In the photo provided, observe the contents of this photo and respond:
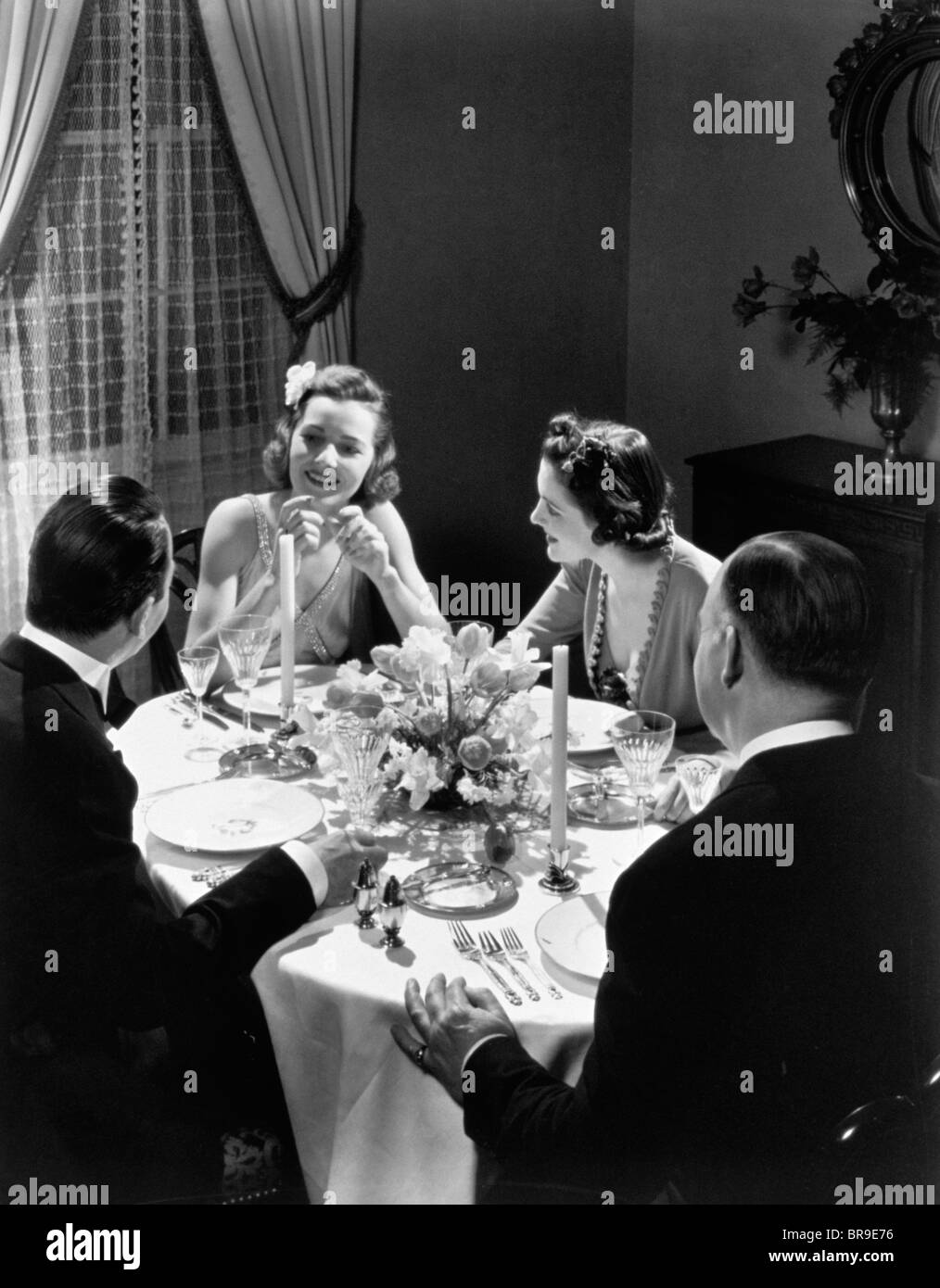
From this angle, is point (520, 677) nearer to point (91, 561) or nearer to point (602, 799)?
point (602, 799)

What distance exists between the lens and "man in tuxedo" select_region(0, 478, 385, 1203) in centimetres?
161

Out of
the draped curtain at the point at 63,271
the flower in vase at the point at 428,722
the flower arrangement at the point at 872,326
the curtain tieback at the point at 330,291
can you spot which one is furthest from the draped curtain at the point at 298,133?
the flower in vase at the point at 428,722

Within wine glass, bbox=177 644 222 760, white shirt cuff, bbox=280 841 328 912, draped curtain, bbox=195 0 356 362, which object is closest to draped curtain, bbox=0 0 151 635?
draped curtain, bbox=195 0 356 362

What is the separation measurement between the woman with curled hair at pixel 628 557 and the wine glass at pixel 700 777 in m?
0.68

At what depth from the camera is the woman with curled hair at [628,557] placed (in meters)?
2.61

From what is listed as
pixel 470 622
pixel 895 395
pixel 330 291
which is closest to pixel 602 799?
pixel 470 622

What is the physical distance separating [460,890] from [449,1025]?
0.29m

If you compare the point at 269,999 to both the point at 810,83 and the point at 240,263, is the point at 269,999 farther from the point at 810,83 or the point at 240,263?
the point at 810,83

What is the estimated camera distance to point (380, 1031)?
63.4 inches

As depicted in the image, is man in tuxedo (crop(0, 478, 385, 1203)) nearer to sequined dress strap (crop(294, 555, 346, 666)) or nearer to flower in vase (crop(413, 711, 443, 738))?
flower in vase (crop(413, 711, 443, 738))

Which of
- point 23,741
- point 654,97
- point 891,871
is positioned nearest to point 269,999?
point 23,741

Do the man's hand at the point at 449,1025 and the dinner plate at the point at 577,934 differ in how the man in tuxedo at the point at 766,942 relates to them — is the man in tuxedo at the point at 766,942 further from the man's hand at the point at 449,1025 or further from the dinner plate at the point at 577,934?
the dinner plate at the point at 577,934

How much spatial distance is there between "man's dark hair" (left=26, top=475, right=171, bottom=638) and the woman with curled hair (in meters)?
1.14
